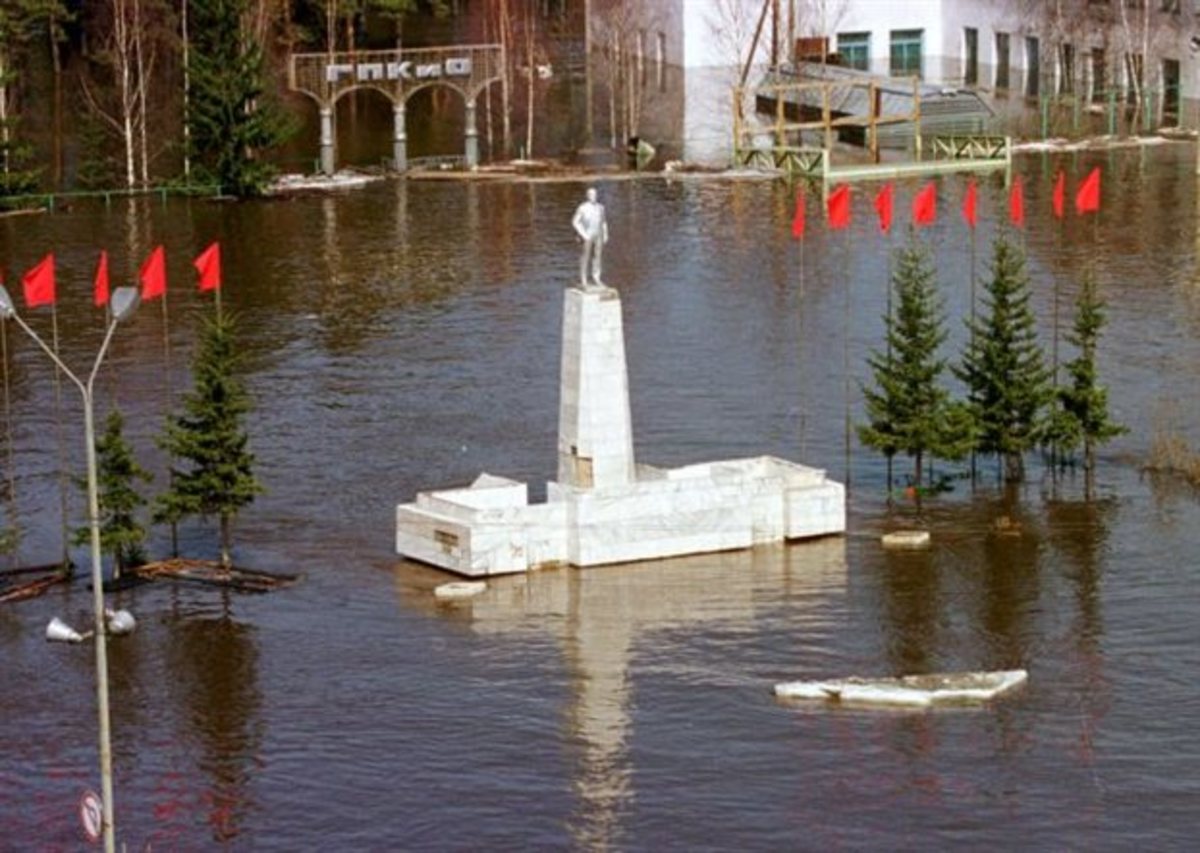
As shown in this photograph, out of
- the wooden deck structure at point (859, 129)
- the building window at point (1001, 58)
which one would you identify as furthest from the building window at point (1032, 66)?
the wooden deck structure at point (859, 129)

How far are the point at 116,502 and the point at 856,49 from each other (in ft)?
263

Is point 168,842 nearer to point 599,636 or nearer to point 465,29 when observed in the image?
point 599,636

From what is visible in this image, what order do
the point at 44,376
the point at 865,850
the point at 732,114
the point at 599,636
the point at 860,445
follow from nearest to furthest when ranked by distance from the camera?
the point at 865,850
the point at 599,636
the point at 860,445
the point at 44,376
the point at 732,114

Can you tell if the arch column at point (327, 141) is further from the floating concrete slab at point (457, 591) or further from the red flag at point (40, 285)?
the floating concrete slab at point (457, 591)

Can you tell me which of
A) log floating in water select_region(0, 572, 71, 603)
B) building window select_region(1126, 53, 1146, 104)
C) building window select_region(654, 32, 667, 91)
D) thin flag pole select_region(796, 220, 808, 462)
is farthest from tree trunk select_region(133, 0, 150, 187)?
log floating in water select_region(0, 572, 71, 603)

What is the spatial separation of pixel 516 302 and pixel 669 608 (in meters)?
28.0

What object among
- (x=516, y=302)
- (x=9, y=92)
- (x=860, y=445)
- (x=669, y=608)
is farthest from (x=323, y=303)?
(x=9, y=92)

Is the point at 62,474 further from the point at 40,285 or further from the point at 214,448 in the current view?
the point at 214,448

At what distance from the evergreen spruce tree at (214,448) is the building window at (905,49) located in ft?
257

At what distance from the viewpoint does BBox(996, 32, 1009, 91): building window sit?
12294 cm

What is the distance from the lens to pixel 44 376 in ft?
218

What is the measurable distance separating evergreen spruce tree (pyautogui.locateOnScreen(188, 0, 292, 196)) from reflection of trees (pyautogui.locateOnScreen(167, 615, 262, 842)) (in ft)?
154

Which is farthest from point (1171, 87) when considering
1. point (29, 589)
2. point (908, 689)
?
point (908, 689)

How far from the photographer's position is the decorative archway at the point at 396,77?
98250mm
